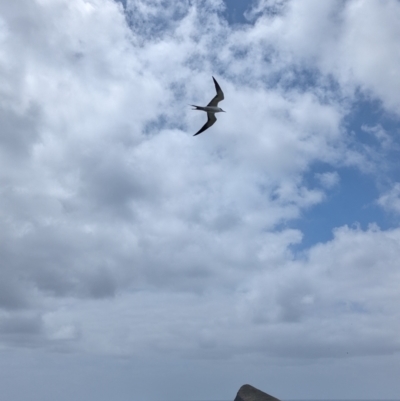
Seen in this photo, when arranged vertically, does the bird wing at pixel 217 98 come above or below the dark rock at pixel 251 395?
above

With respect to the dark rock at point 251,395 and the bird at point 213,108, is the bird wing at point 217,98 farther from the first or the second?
the dark rock at point 251,395

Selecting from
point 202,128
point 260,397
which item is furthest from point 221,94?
point 260,397

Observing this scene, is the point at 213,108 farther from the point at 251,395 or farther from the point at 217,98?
the point at 251,395

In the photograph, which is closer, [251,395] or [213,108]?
[251,395]

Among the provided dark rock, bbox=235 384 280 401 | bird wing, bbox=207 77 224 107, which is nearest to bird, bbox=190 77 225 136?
bird wing, bbox=207 77 224 107

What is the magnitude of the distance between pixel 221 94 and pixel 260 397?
67.0 meters

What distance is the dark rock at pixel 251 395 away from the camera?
91.7 ft

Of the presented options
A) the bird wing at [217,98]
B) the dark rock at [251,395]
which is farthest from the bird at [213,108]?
the dark rock at [251,395]

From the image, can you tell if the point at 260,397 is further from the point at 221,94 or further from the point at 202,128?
the point at 221,94

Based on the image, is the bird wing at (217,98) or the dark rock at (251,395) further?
the bird wing at (217,98)

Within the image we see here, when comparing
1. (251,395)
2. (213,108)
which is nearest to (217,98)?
(213,108)

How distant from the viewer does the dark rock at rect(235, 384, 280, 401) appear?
27944mm

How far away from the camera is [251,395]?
28828 millimetres

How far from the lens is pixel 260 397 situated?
28.2 meters
